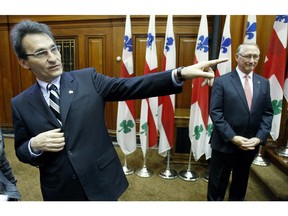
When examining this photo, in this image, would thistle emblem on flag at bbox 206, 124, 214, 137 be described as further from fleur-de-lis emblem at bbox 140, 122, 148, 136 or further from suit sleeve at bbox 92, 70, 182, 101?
suit sleeve at bbox 92, 70, 182, 101

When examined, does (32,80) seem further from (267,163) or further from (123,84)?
(267,163)

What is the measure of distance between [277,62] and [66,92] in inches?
92.4

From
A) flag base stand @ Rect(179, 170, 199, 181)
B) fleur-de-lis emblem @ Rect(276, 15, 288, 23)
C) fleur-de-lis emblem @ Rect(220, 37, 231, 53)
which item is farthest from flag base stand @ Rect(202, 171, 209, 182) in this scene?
fleur-de-lis emblem @ Rect(276, 15, 288, 23)

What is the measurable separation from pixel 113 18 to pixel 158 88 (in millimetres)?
2783

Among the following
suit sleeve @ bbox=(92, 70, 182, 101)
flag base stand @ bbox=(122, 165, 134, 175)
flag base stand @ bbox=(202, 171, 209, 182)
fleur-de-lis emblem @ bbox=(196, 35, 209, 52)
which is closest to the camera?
suit sleeve @ bbox=(92, 70, 182, 101)

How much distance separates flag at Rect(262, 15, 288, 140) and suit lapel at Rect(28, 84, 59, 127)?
2.39 meters

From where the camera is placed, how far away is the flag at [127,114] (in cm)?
271

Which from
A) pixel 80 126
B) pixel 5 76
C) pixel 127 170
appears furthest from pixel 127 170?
pixel 5 76

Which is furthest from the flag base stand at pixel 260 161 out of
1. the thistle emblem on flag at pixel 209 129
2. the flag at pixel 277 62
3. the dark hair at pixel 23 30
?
the dark hair at pixel 23 30

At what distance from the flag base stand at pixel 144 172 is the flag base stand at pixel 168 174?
0.13 m

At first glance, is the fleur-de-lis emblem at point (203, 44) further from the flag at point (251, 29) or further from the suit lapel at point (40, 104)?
the suit lapel at point (40, 104)

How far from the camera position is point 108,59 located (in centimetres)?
366

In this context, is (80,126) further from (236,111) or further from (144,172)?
(144,172)

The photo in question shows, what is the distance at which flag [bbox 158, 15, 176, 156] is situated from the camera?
265 centimetres
